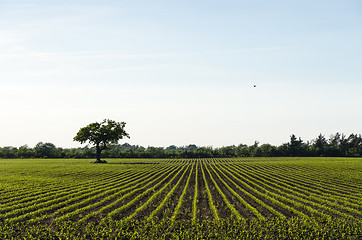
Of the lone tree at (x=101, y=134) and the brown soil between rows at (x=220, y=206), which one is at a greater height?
the lone tree at (x=101, y=134)

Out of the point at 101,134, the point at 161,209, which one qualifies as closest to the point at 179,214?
the point at 161,209

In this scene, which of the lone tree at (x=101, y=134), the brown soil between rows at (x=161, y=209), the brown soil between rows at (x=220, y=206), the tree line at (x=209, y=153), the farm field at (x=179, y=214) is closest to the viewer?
the farm field at (x=179, y=214)

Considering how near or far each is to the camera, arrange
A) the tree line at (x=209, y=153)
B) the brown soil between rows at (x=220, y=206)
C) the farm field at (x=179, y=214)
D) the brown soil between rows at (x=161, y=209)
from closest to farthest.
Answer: the farm field at (x=179, y=214) → the brown soil between rows at (x=161, y=209) → the brown soil between rows at (x=220, y=206) → the tree line at (x=209, y=153)

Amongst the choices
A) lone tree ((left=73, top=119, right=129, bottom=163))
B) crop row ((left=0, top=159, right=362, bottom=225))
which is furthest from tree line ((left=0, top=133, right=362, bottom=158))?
crop row ((left=0, top=159, right=362, bottom=225))

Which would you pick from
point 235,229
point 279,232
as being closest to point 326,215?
point 279,232

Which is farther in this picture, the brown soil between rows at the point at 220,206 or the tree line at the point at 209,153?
the tree line at the point at 209,153

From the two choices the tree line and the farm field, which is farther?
the tree line

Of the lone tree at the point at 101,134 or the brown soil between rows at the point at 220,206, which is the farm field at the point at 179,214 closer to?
the brown soil between rows at the point at 220,206

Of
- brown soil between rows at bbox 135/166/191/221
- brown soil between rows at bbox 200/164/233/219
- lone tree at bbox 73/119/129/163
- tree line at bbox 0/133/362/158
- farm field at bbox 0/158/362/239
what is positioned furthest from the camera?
tree line at bbox 0/133/362/158

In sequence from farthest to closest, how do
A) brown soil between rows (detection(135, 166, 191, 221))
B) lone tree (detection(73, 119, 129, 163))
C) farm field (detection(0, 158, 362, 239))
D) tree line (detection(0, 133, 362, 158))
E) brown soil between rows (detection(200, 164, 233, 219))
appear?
tree line (detection(0, 133, 362, 158)) < lone tree (detection(73, 119, 129, 163)) < brown soil between rows (detection(200, 164, 233, 219)) < brown soil between rows (detection(135, 166, 191, 221)) < farm field (detection(0, 158, 362, 239))

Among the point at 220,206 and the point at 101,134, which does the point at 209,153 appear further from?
the point at 220,206

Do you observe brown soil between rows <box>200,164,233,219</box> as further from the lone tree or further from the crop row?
the lone tree

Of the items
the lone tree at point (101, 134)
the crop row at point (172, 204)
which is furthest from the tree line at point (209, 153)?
the crop row at point (172, 204)

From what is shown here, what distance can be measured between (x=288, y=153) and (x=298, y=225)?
13560 cm
